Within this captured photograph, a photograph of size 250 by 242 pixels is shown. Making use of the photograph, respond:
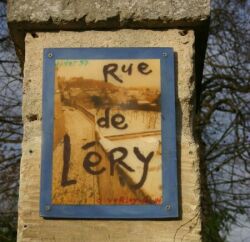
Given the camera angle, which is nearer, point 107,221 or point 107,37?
point 107,221

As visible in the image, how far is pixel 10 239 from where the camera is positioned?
Result: 7.48 m

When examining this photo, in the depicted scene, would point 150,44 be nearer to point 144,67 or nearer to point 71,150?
point 144,67

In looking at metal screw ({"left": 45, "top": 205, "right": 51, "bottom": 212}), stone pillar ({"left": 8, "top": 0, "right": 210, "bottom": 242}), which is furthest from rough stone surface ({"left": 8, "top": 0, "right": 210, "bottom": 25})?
metal screw ({"left": 45, "top": 205, "right": 51, "bottom": 212})

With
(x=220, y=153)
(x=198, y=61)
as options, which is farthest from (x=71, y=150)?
(x=220, y=153)

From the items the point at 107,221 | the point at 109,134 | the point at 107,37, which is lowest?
the point at 107,221

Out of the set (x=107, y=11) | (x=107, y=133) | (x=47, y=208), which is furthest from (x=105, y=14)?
(x=47, y=208)

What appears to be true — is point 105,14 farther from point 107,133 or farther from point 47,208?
point 47,208

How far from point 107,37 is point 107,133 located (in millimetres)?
387

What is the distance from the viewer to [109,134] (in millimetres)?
2051

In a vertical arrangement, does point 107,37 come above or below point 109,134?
above

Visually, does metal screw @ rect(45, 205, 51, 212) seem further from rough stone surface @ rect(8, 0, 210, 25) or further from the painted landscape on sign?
rough stone surface @ rect(8, 0, 210, 25)

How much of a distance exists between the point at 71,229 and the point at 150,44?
0.73 metres

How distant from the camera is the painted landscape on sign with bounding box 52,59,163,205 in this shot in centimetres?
199

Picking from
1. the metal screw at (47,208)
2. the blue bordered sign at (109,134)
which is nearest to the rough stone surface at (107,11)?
the blue bordered sign at (109,134)
